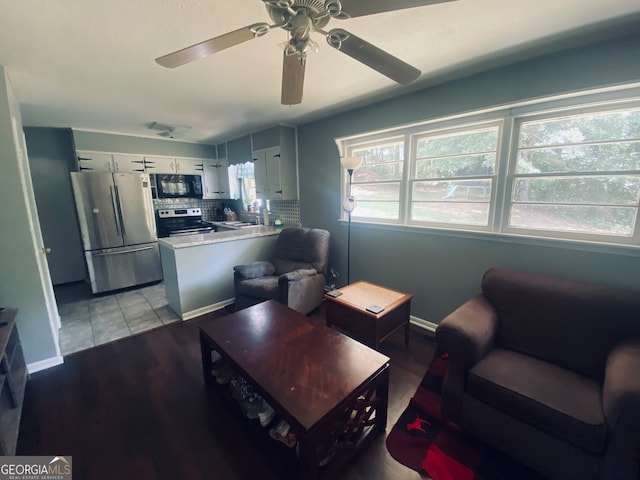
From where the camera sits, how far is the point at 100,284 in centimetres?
371

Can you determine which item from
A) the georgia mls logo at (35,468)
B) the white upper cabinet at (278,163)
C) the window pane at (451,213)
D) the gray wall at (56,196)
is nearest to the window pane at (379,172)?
the window pane at (451,213)

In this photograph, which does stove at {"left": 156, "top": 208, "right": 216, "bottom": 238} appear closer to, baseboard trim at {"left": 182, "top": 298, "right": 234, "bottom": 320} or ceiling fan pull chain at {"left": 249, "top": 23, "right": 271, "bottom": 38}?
baseboard trim at {"left": 182, "top": 298, "right": 234, "bottom": 320}

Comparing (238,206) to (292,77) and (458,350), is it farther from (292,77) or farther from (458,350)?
(458,350)

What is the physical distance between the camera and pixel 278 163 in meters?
3.71

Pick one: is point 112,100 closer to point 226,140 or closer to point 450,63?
point 226,140

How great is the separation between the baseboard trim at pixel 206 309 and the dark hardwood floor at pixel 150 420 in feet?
1.93

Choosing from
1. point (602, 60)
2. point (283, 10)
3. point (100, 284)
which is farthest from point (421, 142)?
point (100, 284)

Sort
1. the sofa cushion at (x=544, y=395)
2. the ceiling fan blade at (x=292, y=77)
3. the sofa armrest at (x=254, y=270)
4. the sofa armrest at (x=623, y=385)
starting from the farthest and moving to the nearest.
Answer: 1. the sofa armrest at (x=254, y=270)
2. the ceiling fan blade at (x=292, y=77)
3. the sofa cushion at (x=544, y=395)
4. the sofa armrest at (x=623, y=385)

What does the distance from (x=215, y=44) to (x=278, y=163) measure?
2564 millimetres

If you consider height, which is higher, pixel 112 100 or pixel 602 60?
pixel 112 100

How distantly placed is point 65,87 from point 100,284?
258 cm

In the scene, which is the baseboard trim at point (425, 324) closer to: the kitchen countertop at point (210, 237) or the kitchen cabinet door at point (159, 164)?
the kitchen countertop at point (210, 237)

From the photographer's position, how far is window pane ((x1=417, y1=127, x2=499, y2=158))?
230 cm

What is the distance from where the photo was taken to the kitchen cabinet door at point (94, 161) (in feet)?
12.5
